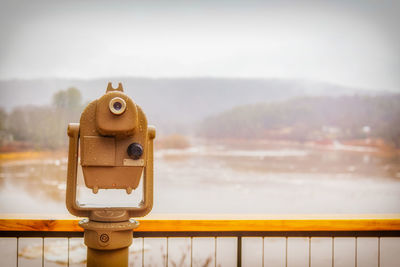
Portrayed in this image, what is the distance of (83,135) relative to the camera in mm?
1237

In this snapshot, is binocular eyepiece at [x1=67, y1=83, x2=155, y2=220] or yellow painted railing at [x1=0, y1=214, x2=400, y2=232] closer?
binocular eyepiece at [x1=67, y1=83, x2=155, y2=220]

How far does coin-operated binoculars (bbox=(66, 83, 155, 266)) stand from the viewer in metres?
1.21

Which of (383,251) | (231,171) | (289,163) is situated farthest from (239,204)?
(383,251)

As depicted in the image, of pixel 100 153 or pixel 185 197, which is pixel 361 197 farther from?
pixel 100 153

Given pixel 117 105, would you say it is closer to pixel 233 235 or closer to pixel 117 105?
pixel 117 105

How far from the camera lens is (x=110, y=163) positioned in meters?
1.23

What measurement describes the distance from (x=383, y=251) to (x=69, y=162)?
128cm

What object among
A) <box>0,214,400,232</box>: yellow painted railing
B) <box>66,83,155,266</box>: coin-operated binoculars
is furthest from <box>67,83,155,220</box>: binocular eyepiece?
<box>0,214,400,232</box>: yellow painted railing

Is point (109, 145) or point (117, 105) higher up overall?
point (117, 105)

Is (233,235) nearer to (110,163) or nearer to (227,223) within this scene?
(227,223)

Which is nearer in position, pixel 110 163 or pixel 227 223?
pixel 110 163

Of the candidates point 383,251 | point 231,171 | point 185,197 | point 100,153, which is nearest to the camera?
point 100,153

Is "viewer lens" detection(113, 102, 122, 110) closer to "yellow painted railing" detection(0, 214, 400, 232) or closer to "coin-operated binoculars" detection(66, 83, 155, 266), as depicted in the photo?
"coin-operated binoculars" detection(66, 83, 155, 266)

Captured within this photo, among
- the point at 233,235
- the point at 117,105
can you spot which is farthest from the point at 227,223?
the point at 117,105
